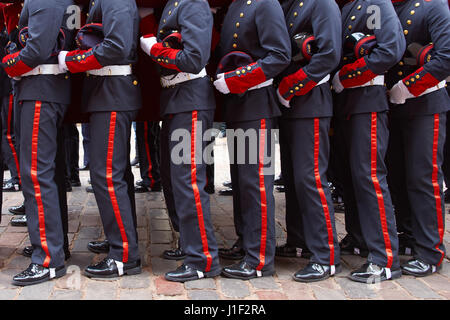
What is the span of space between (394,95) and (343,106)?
0.36 m

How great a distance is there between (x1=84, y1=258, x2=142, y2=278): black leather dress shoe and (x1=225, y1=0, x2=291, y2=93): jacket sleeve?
1.31 metres

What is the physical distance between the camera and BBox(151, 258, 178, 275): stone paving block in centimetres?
351

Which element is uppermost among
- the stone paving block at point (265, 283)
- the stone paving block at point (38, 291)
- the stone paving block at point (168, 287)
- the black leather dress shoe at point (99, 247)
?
the black leather dress shoe at point (99, 247)

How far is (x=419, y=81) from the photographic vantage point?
3367 millimetres

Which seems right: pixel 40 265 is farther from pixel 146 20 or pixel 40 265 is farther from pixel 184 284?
pixel 146 20

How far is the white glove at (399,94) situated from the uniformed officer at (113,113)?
165cm

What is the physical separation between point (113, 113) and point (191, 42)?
2.13 ft

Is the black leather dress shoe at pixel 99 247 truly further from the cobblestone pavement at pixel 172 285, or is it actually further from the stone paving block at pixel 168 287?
the stone paving block at pixel 168 287

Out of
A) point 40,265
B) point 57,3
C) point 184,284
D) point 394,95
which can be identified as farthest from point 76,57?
point 394,95

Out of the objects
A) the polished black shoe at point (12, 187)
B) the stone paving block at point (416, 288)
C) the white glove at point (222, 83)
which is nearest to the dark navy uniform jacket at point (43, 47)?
the white glove at point (222, 83)

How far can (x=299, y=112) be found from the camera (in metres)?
3.36

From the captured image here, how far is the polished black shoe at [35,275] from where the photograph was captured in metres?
3.20

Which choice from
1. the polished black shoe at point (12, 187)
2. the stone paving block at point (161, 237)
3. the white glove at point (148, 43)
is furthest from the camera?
the polished black shoe at point (12, 187)

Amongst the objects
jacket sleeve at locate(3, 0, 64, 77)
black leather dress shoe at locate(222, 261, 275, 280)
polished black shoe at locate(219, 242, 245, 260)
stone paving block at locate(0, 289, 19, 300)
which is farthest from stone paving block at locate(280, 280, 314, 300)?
jacket sleeve at locate(3, 0, 64, 77)
